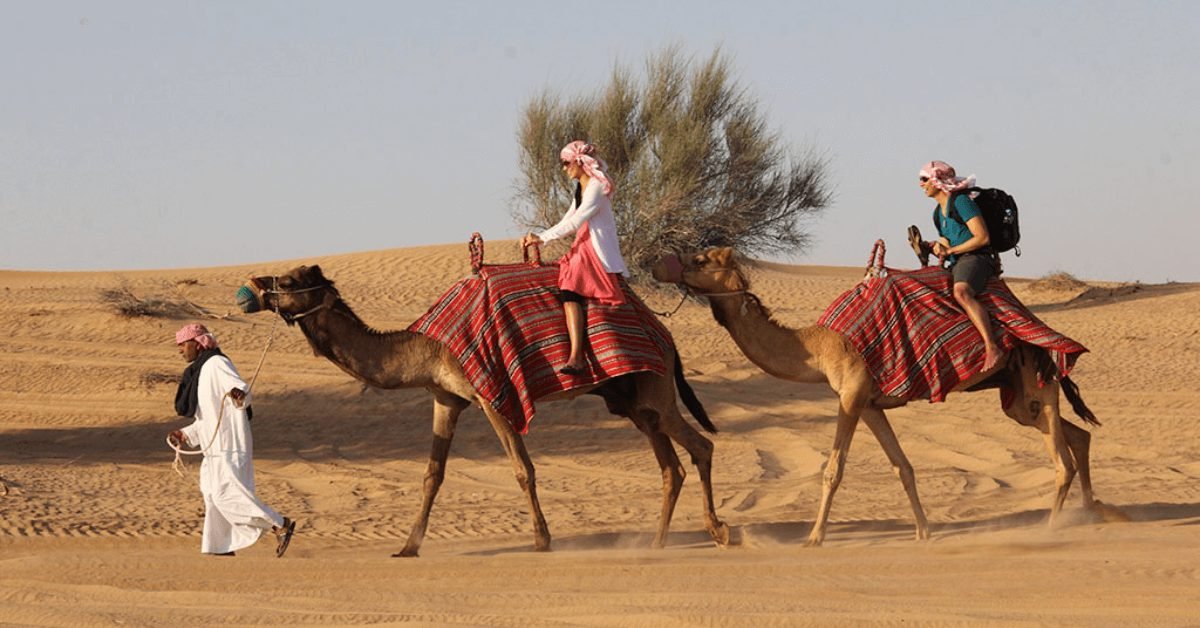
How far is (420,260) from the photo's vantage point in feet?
128

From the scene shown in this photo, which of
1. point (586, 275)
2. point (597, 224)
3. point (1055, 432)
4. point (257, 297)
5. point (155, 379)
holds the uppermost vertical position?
point (597, 224)

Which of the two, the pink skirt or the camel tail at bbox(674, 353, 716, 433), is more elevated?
the pink skirt

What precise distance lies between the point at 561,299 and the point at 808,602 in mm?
3488

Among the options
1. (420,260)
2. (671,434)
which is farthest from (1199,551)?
(420,260)

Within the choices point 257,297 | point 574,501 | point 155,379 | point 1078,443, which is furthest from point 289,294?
point 155,379

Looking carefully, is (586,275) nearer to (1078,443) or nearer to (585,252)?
(585,252)

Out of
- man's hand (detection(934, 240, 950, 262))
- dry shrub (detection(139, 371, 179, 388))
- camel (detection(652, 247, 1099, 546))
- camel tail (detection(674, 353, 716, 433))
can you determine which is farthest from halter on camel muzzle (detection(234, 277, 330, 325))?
dry shrub (detection(139, 371, 179, 388))

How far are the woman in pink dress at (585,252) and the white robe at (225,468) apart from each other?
196cm

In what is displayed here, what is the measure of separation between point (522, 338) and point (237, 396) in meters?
1.74

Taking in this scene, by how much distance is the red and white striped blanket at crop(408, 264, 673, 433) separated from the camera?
31.2 feet

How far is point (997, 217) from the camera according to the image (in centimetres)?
1036

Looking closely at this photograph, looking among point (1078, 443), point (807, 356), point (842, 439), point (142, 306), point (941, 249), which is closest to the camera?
point (842, 439)

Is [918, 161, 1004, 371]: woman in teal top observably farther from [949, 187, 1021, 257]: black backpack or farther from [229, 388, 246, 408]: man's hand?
[229, 388, 246, 408]: man's hand

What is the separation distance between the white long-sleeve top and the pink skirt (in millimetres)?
37
